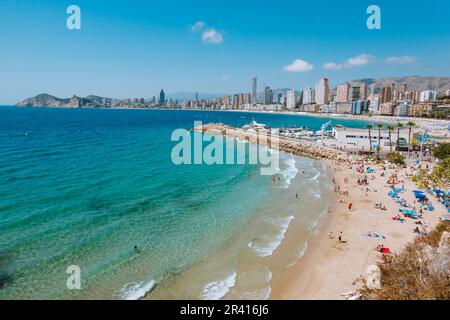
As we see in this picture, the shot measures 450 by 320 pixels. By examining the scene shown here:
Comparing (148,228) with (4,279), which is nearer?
(4,279)

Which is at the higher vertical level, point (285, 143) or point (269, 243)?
point (285, 143)

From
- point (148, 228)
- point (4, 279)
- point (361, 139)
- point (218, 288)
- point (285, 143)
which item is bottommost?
point (218, 288)

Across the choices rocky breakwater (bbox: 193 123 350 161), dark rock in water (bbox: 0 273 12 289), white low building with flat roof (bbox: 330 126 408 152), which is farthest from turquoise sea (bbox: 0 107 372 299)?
white low building with flat roof (bbox: 330 126 408 152)

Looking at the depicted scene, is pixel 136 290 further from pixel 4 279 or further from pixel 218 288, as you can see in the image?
pixel 4 279

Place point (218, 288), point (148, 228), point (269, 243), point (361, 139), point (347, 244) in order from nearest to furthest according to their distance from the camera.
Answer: point (218, 288) → point (269, 243) → point (347, 244) → point (148, 228) → point (361, 139)

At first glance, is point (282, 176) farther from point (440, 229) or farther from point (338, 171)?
point (440, 229)

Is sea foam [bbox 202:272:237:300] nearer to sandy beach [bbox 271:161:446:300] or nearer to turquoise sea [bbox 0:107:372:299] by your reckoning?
turquoise sea [bbox 0:107:372:299]

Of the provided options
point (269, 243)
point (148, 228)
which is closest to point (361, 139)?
point (269, 243)

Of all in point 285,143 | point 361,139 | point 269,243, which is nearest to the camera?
point 269,243
